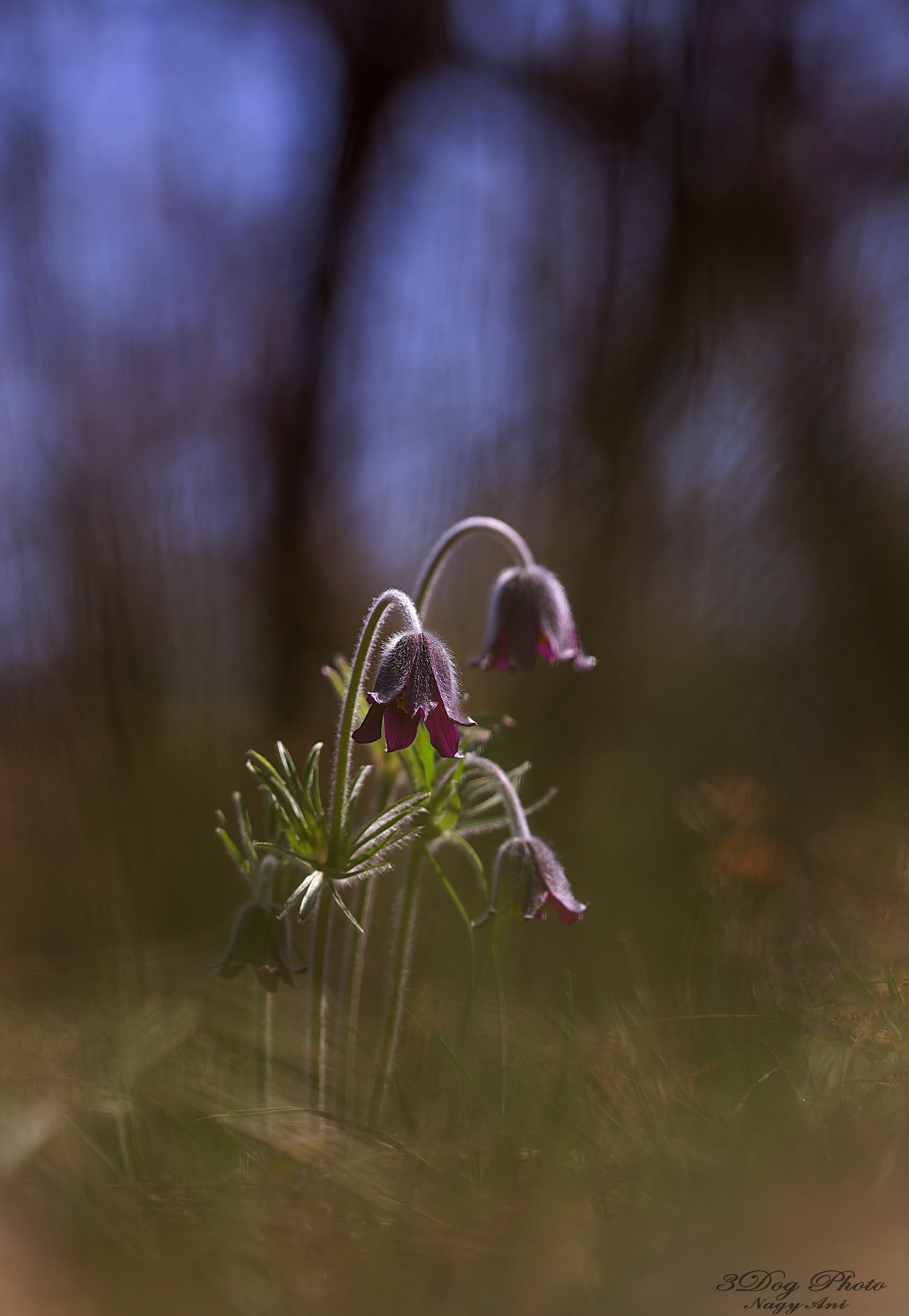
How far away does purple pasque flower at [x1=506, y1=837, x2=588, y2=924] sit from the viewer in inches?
26.7

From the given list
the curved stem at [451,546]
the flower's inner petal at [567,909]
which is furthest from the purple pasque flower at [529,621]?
the flower's inner petal at [567,909]

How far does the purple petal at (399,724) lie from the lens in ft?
2.13

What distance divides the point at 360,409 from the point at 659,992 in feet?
3.72

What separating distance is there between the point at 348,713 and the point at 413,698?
2.2 inches

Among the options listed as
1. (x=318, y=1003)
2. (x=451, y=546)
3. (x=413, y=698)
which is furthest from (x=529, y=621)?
(x=318, y=1003)

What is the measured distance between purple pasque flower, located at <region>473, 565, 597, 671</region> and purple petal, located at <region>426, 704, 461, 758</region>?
6.4 inches

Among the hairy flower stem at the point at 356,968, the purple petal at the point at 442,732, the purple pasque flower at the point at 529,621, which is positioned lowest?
the hairy flower stem at the point at 356,968

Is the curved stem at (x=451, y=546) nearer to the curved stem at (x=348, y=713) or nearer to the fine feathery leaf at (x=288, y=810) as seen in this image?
the curved stem at (x=348, y=713)

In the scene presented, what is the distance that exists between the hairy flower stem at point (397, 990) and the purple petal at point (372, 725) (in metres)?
0.14

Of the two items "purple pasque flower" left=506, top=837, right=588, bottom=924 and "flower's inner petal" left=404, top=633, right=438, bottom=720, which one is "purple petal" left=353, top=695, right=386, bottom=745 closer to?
"flower's inner petal" left=404, top=633, right=438, bottom=720

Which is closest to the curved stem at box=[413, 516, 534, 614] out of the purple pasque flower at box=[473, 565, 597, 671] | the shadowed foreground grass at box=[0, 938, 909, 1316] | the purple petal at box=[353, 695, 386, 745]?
the purple pasque flower at box=[473, 565, 597, 671]

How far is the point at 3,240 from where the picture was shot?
106 centimetres

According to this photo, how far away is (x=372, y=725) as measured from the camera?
65 cm

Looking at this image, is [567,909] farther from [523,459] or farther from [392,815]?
[523,459]
